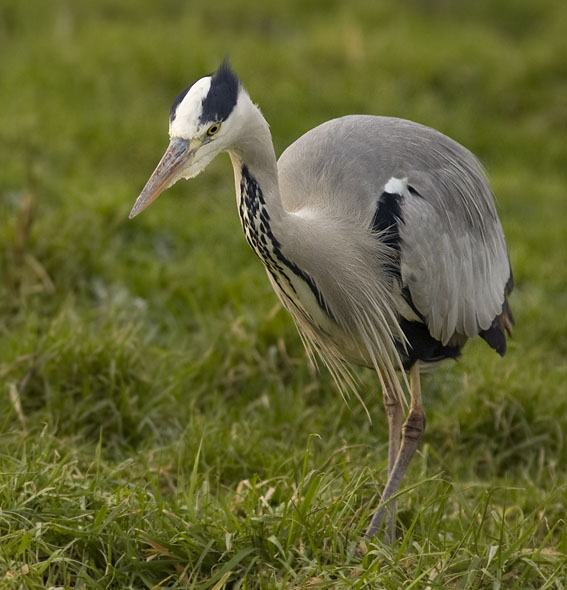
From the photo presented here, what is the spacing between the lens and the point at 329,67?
8641 mm

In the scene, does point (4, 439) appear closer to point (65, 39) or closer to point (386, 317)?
point (386, 317)

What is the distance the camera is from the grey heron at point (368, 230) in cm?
308

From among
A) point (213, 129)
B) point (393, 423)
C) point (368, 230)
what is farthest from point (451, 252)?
point (213, 129)

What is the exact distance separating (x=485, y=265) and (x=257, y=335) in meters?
1.24

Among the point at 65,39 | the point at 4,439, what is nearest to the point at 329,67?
the point at 65,39

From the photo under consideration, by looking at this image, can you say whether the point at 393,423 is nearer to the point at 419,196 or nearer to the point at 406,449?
the point at 406,449

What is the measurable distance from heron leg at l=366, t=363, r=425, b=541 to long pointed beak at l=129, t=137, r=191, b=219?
126 cm

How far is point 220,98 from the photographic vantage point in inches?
118

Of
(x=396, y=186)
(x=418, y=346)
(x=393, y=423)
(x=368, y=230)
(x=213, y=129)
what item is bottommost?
(x=393, y=423)

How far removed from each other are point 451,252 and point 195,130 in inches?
49.1

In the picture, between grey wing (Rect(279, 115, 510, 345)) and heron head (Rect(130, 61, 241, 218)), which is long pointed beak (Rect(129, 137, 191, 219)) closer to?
heron head (Rect(130, 61, 241, 218))

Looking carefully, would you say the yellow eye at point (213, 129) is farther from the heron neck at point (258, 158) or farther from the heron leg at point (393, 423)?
the heron leg at point (393, 423)

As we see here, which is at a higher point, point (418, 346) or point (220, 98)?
point (220, 98)

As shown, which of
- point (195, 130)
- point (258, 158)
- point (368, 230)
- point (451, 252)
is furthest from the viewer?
point (451, 252)
